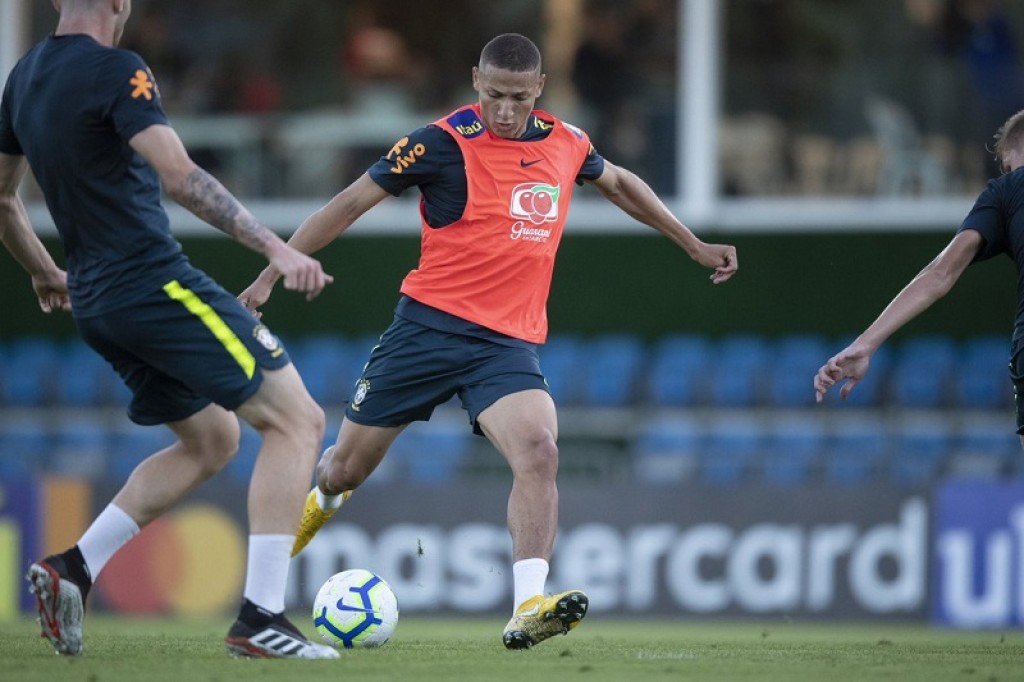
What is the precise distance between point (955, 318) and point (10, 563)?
346 inches

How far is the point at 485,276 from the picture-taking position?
22.2ft

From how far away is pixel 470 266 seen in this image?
676 centimetres

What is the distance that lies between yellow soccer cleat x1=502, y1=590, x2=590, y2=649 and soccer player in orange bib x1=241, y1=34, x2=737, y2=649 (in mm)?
155

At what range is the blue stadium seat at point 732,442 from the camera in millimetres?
13078

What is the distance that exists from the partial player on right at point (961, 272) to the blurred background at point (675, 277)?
5.34 meters

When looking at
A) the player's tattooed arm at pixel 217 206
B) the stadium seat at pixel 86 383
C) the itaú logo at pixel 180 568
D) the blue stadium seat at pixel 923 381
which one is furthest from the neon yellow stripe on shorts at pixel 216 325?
the blue stadium seat at pixel 923 381

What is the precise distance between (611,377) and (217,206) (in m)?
8.89

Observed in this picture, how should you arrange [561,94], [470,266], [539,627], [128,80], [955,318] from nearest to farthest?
[128,80] < [539,627] < [470,266] < [955,318] < [561,94]

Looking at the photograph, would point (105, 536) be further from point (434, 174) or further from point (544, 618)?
point (434, 174)

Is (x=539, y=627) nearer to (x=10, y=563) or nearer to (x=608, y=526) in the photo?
(x=608, y=526)

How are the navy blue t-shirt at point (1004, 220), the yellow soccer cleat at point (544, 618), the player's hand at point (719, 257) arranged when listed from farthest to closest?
1. the player's hand at point (719, 257)
2. the navy blue t-shirt at point (1004, 220)
3. the yellow soccer cleat at point (544, 618)

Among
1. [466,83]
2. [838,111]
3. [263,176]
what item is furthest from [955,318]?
[263,176]

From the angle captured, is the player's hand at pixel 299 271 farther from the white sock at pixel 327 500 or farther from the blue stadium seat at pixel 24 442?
the blue stadium seat at pixel 24 442

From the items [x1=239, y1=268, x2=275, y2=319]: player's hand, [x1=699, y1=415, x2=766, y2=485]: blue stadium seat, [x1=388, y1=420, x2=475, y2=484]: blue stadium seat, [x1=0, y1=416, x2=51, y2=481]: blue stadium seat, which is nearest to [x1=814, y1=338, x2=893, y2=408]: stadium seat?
[x1=699, y1=415, x2=766, y2=485]: blue stadium seat
